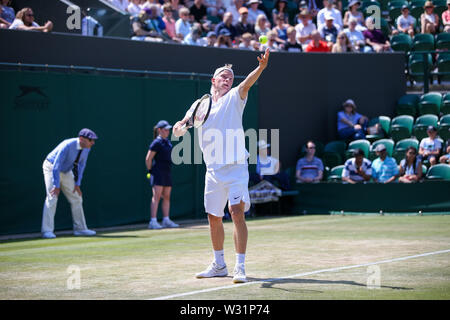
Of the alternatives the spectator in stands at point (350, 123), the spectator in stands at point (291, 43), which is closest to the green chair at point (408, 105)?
the spectator in stands at point (350, 123)

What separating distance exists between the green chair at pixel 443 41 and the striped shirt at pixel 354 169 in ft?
17.8

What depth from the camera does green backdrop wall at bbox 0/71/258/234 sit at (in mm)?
15055

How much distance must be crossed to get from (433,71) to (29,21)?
12.0 meters

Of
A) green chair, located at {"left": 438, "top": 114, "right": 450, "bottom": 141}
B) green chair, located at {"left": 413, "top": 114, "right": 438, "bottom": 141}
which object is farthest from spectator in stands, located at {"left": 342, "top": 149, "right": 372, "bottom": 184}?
green chair, located at {"left": 438, "top": 114, "right": 450, "bottom": 141}

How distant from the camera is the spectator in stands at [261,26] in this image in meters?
21.2

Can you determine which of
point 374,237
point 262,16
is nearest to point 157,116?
point 262,16

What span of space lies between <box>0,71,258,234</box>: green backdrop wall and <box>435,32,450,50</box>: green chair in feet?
24.8

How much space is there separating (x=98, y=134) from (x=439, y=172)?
26.6 feet

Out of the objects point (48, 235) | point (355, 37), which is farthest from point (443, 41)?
point (48, 235)

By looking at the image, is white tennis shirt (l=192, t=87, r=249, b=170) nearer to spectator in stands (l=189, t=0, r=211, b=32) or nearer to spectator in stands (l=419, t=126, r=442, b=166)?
spectator in stands (l=419, t=126, r=442, b=166)

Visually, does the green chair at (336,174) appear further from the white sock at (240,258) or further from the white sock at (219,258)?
the white sock at (240,258)

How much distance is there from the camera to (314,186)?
19.2m

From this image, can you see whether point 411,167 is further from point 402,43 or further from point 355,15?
point 355,15

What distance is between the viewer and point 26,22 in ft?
52.1
